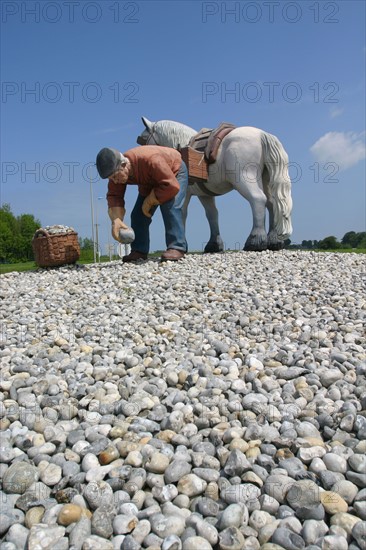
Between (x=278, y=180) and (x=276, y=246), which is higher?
(x=278, y=180)

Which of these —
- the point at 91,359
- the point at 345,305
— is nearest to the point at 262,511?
the point at 91,359

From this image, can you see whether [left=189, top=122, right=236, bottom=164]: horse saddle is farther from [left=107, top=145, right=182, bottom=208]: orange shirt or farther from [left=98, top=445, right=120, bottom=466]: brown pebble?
[left=98, top=445, right=120, bottom=466]: brown pebble

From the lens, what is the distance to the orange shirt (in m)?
4.50

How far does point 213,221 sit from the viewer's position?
21.1 feet

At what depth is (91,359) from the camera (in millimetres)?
2105

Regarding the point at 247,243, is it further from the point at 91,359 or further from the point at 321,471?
the point at 321,471

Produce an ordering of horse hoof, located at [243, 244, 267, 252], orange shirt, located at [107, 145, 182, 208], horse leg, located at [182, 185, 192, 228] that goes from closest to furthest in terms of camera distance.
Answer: orange shirt, located at [107, 145, 182, 208]
horse hoof, located at [243, 244, 267, 252]
horse leg, located at [182, 185, 192, 228]

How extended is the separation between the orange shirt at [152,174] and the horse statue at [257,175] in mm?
945

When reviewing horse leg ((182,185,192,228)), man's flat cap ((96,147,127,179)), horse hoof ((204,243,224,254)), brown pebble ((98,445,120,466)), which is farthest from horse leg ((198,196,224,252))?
brown pebble ((98,445,120,466))

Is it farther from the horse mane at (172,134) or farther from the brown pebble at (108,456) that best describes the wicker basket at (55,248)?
the brown pebble at (108,456)

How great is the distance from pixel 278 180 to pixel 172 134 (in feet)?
5.24

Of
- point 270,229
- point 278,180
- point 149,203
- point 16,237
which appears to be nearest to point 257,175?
point 278,180

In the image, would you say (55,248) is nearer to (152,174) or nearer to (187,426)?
(152,174)

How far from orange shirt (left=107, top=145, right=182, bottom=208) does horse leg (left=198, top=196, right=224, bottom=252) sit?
5.50 ft
